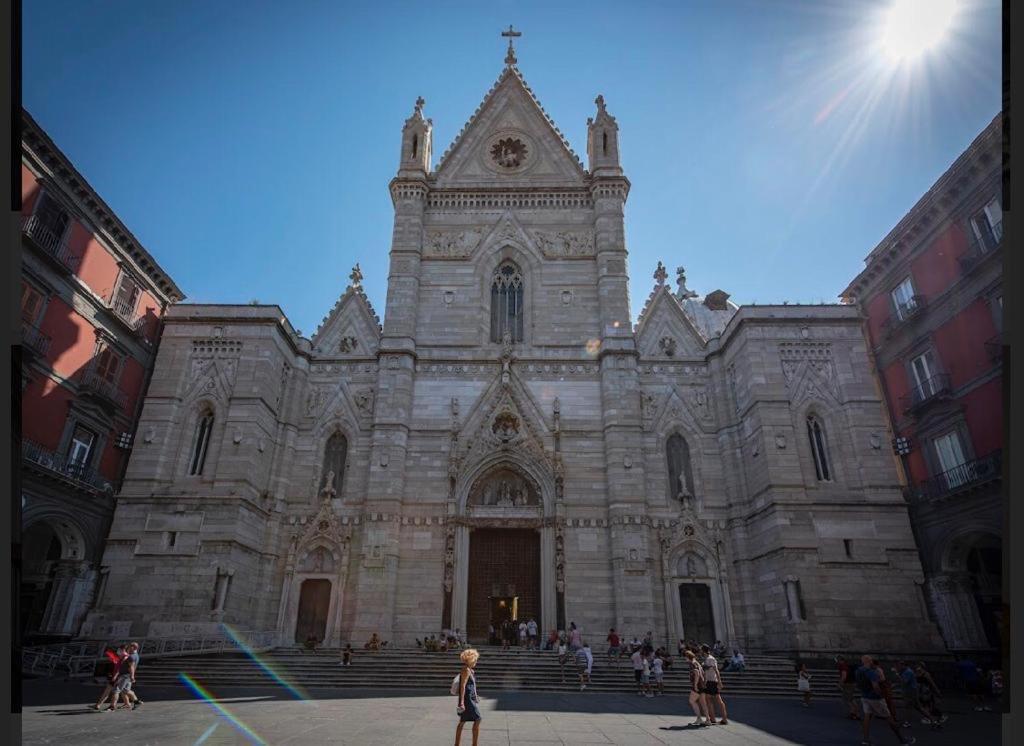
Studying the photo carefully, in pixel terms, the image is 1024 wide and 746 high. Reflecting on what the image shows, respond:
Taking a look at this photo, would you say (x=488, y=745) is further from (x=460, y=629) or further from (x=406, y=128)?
(x=406, y=128)

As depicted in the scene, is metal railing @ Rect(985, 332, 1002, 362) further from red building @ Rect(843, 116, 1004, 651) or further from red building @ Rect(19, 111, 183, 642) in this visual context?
red building @ Rect(19, 111, 183, 642)

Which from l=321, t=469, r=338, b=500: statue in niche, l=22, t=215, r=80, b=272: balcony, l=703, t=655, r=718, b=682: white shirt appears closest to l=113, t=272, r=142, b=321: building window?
l=22, t=215, r=80, b=272: balcony

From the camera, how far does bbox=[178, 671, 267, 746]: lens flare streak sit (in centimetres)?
852

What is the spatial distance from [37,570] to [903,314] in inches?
1324

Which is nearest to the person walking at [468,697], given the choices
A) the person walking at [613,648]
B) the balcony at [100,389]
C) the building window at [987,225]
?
the person walking at [613,648]

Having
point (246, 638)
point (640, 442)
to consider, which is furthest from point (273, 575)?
point (640, 442)

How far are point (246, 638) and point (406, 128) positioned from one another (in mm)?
25777

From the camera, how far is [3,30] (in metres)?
3.49

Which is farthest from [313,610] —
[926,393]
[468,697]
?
[926,393]

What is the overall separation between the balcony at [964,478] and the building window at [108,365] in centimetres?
3008

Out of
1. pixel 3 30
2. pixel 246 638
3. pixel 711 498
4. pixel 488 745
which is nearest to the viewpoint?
pixel 3 30

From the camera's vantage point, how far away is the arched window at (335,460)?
79.6 feet

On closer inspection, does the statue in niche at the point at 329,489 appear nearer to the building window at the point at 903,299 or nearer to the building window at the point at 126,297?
the building window at the point at 126,297

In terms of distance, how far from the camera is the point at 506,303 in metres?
28.6
